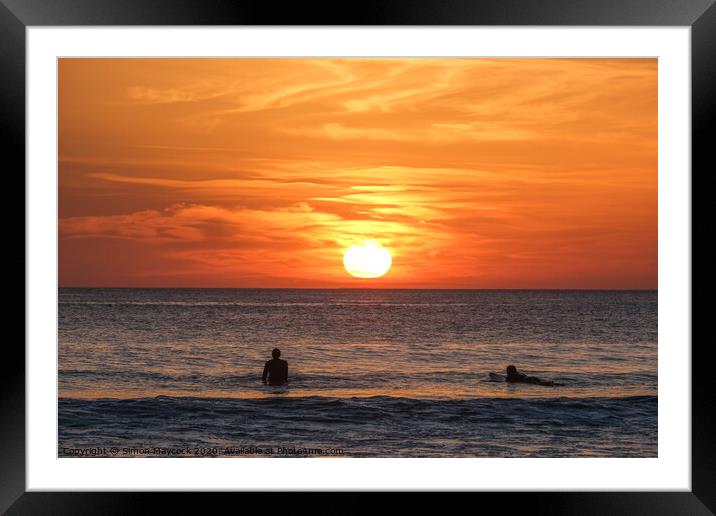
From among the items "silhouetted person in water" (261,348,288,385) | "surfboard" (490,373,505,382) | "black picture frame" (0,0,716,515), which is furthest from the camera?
"surfboard" (490,373,505,382)

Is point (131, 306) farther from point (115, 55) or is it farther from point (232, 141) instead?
point (115, 55)

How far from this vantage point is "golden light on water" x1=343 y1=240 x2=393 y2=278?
29578 mm

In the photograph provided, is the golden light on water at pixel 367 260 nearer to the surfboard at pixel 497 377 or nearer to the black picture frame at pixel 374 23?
the surfboard at pixel 497 377

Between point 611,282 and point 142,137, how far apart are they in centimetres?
1664

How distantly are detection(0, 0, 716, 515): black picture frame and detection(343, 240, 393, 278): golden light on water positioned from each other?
26.4 metres

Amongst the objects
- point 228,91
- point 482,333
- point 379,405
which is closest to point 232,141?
point 228,91

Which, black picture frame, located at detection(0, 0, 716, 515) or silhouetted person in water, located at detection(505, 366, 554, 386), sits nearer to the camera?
black picture frame, located at detection(0, 0, 716, 515)

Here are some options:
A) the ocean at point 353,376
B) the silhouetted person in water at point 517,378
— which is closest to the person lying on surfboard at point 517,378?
the silhouetted person in water at point 517,378

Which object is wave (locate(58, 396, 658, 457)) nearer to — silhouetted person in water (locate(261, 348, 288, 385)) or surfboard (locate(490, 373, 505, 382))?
silhouetted person in water (locate(261, 348, 288, 385))

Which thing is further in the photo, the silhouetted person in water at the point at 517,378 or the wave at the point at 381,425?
the silhouetted person in water at the point at 517,378

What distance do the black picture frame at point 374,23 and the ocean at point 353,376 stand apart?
536 centimetres

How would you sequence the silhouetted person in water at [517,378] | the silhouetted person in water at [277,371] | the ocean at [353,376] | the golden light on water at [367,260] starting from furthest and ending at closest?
the golden light on water at [367,260]
the silhouetted person in water at [517,378]
the silhouetted person in water at [277,371]
the ocean at [353,376]

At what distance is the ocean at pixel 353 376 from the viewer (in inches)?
370

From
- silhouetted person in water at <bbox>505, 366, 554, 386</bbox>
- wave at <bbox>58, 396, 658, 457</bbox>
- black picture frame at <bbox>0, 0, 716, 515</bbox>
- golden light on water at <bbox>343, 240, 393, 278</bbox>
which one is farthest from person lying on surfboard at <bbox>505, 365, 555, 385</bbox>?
golden light on water at <bbox>343, 240, 393, 278</bbox>
